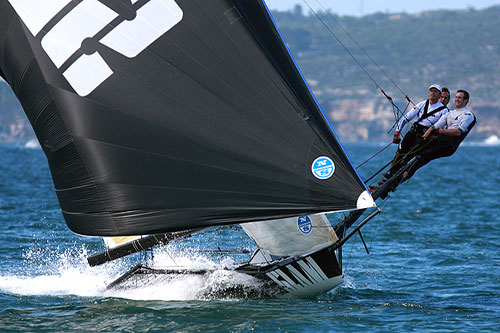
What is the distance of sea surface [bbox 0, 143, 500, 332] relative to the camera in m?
8.98

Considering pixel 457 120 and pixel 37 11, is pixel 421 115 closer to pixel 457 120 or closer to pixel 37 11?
pixel 457 120

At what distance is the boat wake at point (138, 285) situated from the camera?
33.0 feet

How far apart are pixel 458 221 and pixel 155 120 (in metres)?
12.4

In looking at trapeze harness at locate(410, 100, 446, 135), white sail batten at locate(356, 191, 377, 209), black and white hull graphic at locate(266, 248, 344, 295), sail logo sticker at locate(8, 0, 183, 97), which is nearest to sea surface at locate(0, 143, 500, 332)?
black and white hull graphic at locate(266, 248, 344, 295)

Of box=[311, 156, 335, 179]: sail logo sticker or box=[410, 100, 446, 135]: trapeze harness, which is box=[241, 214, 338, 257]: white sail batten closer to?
box=[311, 156, 335, 179]: sail logo sticker

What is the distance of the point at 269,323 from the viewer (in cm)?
882

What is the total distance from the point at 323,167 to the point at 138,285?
10.2ft

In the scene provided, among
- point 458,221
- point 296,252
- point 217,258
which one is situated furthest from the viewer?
point 458,221

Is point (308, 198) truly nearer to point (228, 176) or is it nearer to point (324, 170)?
point (324, 170)

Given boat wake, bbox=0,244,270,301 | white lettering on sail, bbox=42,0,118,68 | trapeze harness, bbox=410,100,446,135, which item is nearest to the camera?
white lettering on sail, bbox=42,0,118,68

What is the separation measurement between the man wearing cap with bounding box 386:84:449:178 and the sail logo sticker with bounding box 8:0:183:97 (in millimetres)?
3493

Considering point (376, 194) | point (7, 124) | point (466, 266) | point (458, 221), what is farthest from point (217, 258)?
point (7, 124)

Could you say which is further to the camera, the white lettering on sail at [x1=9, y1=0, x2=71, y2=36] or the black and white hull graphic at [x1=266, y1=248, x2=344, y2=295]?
the black and white hull graphic at [x1=266, y1=248, x2=344, y2=295]

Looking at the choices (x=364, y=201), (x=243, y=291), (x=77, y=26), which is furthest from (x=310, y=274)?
(x=77, y=26)
